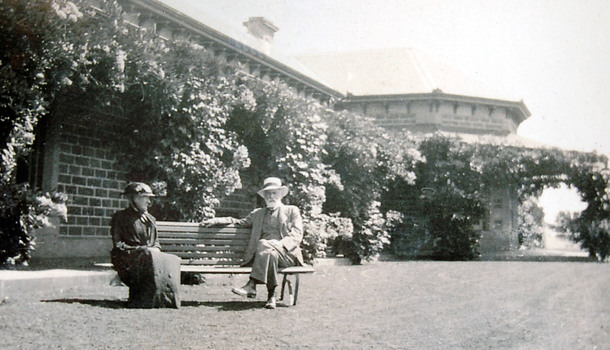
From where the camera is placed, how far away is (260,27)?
998 inches

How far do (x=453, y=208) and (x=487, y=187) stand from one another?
2.37 meters

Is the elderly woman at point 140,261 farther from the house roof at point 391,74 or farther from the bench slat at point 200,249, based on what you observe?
the house roof at point 391,74

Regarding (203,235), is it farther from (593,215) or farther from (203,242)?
(593,215)

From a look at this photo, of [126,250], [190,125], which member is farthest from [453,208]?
[126,250]

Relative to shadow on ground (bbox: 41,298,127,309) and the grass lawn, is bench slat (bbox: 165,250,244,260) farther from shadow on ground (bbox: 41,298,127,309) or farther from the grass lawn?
shadow on ground (bbox: 41,298,127,309)

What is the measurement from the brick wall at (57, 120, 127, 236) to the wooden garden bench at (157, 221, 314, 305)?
12.6ft

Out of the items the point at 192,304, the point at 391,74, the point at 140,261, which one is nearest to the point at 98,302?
the point at 140,261

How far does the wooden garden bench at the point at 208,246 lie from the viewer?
7.21m

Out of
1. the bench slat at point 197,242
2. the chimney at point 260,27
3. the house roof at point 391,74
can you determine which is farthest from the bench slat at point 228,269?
the house roof at point 391,74

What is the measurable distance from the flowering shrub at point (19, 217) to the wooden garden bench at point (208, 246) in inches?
78.2

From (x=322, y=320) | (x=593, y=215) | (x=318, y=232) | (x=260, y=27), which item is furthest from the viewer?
(x=260, y=27)

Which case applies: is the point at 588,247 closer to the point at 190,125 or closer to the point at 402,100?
the point at 402,100

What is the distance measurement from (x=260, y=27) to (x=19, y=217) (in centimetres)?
1884

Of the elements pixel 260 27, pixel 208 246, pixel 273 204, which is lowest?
pixel 208 246
